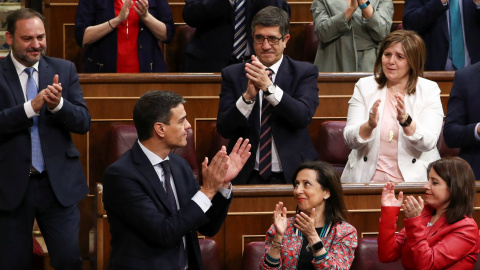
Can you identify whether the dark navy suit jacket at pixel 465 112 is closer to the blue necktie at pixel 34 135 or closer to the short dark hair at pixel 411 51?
the short dark hair at pixel 411 51

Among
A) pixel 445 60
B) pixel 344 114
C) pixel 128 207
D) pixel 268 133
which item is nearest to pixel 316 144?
pixel 344 114

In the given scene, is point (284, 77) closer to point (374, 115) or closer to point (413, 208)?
point (374, 115)

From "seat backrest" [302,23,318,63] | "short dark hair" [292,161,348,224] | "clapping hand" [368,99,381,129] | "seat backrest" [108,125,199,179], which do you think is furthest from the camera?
"seat backrest" [302,23,318,63]

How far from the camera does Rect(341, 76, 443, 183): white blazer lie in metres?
2.47

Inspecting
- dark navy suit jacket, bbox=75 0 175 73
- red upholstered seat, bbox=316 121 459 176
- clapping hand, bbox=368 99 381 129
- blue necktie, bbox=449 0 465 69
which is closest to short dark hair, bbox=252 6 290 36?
clapping hand, bbox=368 99 381 129

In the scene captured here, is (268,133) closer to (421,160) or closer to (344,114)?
(421,160)

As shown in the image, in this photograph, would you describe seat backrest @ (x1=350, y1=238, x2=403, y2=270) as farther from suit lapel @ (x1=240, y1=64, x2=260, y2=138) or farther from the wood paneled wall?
the wood paneled wall

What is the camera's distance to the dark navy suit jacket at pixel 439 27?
320 cm

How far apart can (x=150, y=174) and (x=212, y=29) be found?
143 cm

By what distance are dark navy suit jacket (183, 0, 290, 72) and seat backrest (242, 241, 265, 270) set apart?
115cm

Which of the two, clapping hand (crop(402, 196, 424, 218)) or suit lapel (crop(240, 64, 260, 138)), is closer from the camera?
clapping hand (crop(402, 196, 424, 218))

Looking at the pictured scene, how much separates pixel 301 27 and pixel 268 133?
1.39m

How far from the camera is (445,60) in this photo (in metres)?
3.28

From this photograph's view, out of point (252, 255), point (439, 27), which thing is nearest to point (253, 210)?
point (252, 255)
